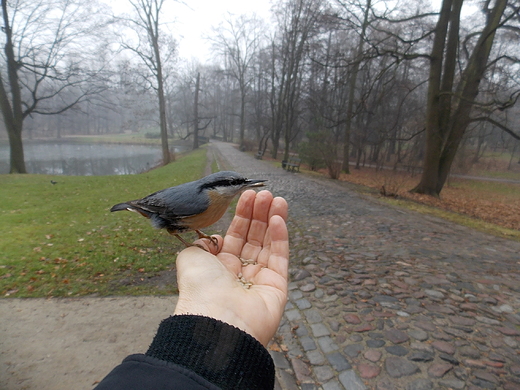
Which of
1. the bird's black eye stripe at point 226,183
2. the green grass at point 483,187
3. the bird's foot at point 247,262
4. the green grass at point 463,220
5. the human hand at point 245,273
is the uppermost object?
the bird's black eye stripe at point 226,183

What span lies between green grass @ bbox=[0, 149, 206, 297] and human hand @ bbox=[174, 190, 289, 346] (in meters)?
2.29

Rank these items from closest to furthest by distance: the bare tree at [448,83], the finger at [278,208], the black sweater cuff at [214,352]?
the black sweater cuff at [214,352] < the finger at [278,208] < the bare tree at [448,83]

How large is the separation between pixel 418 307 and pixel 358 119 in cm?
2414

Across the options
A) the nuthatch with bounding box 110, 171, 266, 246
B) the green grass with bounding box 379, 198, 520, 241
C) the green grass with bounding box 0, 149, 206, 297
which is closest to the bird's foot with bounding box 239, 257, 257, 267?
the nuthatch with bounding box 110, 171, 266, 246

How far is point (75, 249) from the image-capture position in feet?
17.9

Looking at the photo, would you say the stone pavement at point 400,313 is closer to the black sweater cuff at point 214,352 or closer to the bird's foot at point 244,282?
the bird's foot at point 244,282

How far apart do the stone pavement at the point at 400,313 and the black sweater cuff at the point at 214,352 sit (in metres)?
1.54

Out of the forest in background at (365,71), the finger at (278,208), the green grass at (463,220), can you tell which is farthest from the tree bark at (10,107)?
the green grass at (463,220)

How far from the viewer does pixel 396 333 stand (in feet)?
10.4

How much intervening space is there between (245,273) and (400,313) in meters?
2.39

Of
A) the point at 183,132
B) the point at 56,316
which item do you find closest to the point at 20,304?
the point at 56,316

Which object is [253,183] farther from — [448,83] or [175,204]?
[448,83]

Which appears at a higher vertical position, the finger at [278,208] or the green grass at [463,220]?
the finger at [278,208]

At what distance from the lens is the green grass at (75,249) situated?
14.3ft
